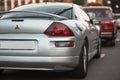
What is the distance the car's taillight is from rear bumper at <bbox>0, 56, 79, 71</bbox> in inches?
15.3

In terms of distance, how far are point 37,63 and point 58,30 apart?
623 millimetres

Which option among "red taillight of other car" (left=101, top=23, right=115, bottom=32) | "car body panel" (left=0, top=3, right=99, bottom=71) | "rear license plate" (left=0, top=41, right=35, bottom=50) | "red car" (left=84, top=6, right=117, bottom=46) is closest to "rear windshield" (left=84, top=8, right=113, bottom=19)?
"red car" (left=84, top=6, right=117, bottom=46)

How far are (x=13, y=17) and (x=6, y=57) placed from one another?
2.55ft

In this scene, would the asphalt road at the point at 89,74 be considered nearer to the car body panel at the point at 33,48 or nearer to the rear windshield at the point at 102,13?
the car body panel at the point at 33,48

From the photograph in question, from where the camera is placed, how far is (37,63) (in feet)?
23.3

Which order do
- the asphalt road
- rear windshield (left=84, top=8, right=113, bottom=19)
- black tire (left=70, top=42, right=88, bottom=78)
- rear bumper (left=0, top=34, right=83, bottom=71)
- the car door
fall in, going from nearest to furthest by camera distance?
rear bumper (left=0, top=34, right=83, bottom=71) < black tire (left=70, top=42, right=88, bottom=78) < the asphalt road < the car door < rear windshield (left=84, top=8, right=113, bottom=19)

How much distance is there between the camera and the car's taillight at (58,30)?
717 cm

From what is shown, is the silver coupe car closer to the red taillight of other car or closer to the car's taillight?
the car's taillight

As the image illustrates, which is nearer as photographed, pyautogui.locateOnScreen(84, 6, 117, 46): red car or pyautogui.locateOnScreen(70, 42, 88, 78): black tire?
pyautogui.locateOnScreen(70, 42, 88, 78): black tire

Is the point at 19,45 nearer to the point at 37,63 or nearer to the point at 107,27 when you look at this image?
the point at 37,63

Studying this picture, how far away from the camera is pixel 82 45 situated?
25.6 ft

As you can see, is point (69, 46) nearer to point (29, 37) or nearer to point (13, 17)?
point (29, 37)

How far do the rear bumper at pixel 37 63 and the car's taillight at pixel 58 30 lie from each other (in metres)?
0.39

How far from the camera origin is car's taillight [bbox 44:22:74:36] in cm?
717
